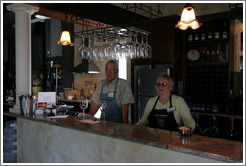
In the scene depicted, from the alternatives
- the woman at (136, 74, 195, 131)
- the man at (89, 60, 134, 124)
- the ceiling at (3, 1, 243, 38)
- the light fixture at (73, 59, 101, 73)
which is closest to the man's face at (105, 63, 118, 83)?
the man at (89, 60, 134, 124)

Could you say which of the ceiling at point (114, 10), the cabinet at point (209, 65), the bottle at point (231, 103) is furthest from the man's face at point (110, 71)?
the bottle at point (231, 103)

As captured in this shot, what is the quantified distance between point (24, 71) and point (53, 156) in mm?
1526

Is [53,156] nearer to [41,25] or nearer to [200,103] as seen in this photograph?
[200,103]

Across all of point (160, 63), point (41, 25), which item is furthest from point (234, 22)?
point (41, 25)

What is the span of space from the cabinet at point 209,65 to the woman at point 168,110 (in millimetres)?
2018

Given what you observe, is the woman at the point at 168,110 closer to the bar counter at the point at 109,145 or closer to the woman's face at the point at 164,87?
the woman's face at the point at 164,87

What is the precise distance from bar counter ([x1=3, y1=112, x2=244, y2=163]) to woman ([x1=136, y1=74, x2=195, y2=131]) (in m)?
0.42

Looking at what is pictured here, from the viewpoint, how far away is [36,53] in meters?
8.05

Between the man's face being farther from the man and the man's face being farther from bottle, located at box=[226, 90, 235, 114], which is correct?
bottle, located at box=[226, 90, 235, 114]

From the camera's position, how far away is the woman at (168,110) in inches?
107

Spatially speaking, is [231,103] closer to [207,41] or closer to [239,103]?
[239,103]

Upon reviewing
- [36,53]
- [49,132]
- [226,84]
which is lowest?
[49,132]

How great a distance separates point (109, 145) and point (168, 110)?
2.69ft

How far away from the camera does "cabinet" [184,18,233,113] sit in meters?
4.80
